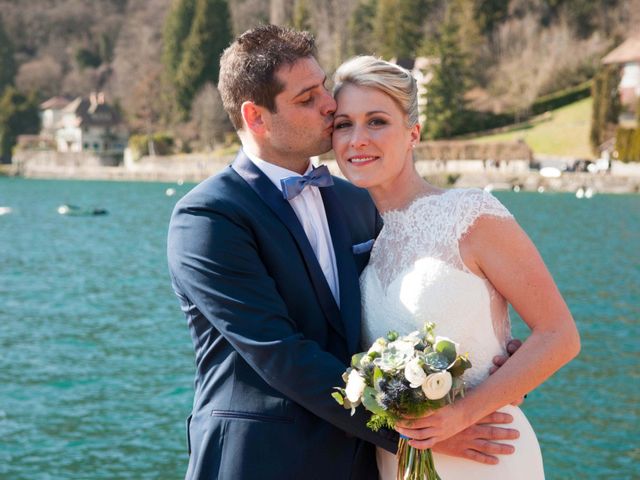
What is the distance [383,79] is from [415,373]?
1.07 meters

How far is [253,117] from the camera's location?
134 inches

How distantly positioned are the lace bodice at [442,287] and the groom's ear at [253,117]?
0.60 meters

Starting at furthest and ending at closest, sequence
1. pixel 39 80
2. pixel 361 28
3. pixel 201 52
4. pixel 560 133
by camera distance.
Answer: pixel 39 80, pixel 201 52, pixel 361 28, pixel 560 133

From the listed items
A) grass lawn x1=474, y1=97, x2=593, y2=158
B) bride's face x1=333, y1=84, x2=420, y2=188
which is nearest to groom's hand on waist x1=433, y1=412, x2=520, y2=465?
bride's face x1=333, y1=84, x2=420, y2=188

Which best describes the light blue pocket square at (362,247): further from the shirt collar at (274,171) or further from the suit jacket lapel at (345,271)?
the shirt collar at (274,171)

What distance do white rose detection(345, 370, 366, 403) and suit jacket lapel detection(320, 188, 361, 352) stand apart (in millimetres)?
451

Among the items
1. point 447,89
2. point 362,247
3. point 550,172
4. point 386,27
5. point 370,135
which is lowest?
point 550,172

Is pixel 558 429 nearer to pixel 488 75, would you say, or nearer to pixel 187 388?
pixel 187 388

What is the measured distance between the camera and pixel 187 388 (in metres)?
13.1

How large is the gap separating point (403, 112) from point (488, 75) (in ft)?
238

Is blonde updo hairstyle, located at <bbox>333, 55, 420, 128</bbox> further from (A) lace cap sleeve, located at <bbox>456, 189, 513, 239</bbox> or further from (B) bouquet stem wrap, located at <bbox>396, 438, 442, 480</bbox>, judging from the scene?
(B) bouquet stem wrap, located at <bbox>396, 438, 442, 480</bbox>

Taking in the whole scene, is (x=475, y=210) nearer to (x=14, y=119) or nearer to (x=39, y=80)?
(x=14, y=119)

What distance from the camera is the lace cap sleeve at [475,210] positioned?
315 cm

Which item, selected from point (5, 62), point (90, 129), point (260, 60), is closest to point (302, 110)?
point (260, 60)
